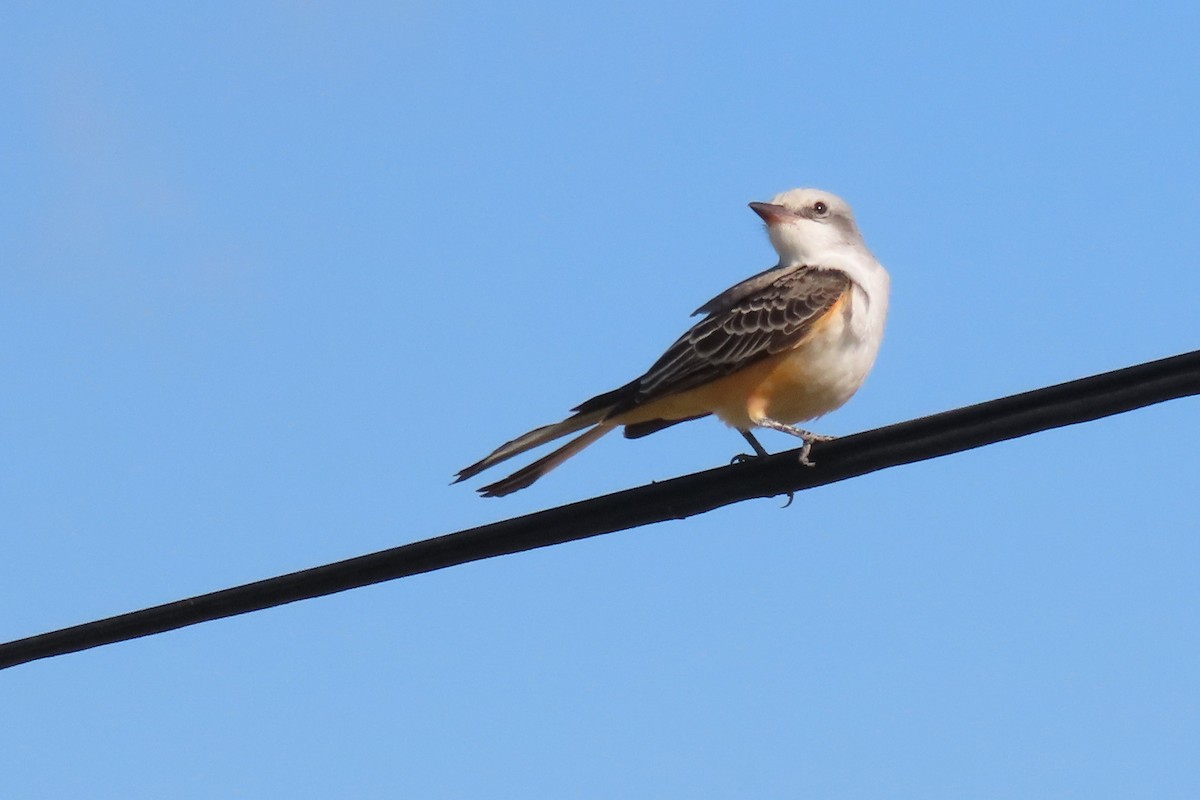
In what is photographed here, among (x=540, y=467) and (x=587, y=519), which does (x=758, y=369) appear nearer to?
(x=540, y=467)

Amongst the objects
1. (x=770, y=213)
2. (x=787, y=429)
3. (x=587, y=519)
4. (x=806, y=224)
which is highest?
(x=770, y=213)

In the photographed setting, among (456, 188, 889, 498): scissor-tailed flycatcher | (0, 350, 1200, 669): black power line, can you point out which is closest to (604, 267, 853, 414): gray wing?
(456, 188, 889, 498): scissor-tailed flycatcher

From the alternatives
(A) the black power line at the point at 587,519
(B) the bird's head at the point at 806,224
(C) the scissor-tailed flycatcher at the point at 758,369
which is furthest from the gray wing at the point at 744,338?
(A) the black power line at the point at 587,519

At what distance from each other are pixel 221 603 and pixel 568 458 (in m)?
3.26

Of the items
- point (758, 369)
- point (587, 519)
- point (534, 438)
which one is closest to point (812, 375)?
point (758, 369)

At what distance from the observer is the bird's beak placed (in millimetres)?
9602

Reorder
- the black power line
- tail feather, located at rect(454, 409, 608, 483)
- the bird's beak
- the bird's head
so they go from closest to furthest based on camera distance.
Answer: the black power line, tail feather, located at rect(454, 409, 608, 483), the bird's head, the bird's beak

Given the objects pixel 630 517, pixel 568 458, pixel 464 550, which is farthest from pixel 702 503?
pixel 568 458

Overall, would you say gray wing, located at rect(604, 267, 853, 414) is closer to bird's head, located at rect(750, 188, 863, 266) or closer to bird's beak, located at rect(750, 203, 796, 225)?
bird's head, located at rect(750, 188, 863, 266)

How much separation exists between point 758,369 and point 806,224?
5.70ft

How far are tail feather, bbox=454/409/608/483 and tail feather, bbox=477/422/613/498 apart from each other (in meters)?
0.09

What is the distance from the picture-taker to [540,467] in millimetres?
8133

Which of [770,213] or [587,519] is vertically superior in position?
[770,213]

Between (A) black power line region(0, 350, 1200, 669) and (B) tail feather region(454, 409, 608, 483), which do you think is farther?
(B) tail feather region(454, 409, 608, 483)
